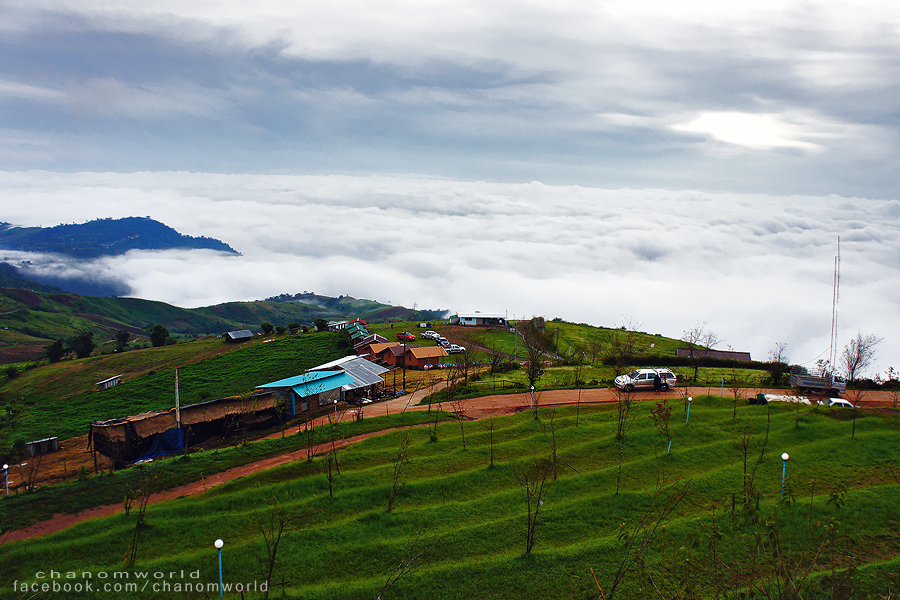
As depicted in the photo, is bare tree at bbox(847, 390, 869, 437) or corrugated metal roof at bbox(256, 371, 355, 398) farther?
corrugated metal roof at bbox(256, 371, 355, 398)

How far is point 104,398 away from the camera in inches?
2820

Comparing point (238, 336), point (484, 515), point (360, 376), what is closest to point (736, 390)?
point (484, 515)

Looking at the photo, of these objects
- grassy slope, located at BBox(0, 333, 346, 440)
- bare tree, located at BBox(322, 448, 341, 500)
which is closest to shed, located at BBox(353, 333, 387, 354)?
grassy slope, located at BBox(0, 333, 346, 440)

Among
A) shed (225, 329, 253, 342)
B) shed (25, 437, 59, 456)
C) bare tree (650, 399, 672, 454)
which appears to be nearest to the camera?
bare tree (650, 399, 672, 454)

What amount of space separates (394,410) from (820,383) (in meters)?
36.2

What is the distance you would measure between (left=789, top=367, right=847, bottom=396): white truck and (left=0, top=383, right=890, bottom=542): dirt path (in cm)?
202

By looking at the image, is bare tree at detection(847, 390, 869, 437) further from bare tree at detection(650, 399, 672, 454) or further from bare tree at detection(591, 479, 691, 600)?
bare tree at detection(591, 479, 691, 600)

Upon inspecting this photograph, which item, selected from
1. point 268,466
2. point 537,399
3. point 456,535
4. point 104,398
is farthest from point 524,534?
point 104,398

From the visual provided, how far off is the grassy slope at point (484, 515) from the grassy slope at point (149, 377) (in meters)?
44.7

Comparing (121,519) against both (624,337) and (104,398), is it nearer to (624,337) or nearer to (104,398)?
(104,398)

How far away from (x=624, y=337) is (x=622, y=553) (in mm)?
78945

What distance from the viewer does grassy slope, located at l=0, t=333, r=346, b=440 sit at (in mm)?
64250

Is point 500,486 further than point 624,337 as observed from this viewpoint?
No

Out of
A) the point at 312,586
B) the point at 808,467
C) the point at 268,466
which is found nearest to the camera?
the point at 312,586
